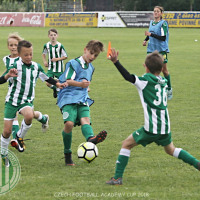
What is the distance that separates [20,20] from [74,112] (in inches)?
1287

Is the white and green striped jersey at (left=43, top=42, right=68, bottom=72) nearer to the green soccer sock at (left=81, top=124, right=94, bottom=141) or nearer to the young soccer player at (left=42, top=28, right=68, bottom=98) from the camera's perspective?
the young soccer player at (left=42, top=28, right=68, bottom=98)

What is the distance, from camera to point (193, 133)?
647 cm

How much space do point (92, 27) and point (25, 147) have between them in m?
30.4

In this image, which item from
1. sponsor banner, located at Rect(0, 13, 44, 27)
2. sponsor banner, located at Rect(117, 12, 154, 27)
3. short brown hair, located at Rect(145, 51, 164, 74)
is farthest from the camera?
sponsor banner, located at Rect(0, 13, 44, 27)

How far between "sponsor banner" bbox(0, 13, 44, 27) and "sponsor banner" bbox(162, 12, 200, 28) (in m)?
11.5

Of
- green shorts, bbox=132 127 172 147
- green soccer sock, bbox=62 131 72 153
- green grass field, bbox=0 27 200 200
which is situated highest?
green shorts, bbox=132 127 172 147

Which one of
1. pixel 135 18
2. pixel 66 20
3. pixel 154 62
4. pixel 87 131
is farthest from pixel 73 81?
pixel 66 20

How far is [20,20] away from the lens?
35969 mm

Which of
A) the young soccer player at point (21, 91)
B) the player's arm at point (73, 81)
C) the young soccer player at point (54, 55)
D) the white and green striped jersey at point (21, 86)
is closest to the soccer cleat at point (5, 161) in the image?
the young soccer player at point (21, 91)

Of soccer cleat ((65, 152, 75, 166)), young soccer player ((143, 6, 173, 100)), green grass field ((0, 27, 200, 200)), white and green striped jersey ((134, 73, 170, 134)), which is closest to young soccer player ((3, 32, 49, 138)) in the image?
green grass field ((0, 27, 200, 200))

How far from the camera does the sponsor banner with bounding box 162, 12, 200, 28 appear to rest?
3356cm

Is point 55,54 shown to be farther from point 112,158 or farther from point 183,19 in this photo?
point 183,19

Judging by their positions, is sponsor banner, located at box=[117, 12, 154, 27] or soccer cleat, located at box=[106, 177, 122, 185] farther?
sponsor banner, located at box=[117, 12, 154, 27]

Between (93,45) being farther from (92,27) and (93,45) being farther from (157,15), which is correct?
(92,27)
